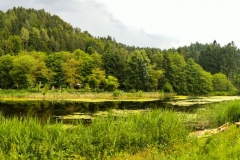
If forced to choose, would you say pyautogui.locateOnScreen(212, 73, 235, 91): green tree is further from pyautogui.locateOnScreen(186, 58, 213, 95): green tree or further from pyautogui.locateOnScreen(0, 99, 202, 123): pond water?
pyautogui.locateOnScreen(0, 99, 202, 123): pond water

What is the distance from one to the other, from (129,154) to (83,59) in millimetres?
66699

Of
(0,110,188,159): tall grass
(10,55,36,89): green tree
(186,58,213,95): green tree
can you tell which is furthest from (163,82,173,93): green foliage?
(0,110,188,159): tall grass

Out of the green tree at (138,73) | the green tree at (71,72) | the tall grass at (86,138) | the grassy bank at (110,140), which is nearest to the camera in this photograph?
the grassy bank at (110,140)

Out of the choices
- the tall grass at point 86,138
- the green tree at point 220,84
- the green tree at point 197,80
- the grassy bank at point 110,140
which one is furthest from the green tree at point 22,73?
the green tree at point 220,84

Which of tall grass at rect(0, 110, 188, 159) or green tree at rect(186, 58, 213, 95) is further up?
green tree at rect(186, 58, 213, 95)

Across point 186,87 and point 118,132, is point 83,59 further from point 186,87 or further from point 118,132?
point 118,132

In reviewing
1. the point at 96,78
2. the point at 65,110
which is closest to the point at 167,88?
the point at 96,78

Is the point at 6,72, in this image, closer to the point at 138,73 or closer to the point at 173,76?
the point at 138,73

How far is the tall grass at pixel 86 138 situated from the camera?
9.47 metres

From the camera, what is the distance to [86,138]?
412 inches

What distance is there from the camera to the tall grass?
9467 mm

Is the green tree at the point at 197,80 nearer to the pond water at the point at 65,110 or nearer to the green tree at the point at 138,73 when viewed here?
the green tree at the point at 138,73

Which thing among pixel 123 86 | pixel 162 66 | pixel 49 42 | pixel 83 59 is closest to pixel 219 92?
pixel 162 66

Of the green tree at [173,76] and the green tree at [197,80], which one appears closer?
the green tree at [173,76]
